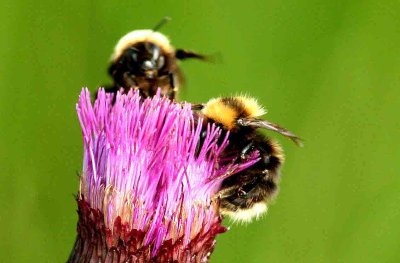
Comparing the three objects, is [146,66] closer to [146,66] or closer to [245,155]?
[146,66]

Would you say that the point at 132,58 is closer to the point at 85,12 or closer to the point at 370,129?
the point at 85,12

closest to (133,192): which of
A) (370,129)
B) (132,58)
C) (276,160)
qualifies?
(276,160)

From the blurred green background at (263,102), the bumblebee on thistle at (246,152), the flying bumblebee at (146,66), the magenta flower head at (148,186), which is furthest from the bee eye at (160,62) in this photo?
the blurred green background at (263,102)

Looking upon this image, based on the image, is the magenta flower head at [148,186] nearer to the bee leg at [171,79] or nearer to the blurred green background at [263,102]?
the bee leg at [171,79]

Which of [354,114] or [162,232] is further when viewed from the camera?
[354,114]

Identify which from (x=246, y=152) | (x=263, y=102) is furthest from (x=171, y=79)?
(x=263, y=102)

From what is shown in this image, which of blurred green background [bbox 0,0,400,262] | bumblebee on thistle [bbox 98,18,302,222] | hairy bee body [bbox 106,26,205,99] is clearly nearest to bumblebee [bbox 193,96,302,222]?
Result: bumblebee on thistle [bbox 98,18,302,222]
